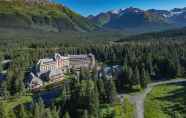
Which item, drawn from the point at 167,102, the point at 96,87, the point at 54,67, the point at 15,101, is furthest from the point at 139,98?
the point at 54,67

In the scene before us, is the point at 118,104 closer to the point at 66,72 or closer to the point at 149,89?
the point at 149,89

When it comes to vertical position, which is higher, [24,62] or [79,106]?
[24,62]

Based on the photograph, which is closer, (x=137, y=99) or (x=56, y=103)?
(x=56, y=103)

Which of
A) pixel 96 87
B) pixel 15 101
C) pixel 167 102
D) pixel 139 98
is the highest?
pixel 96 87

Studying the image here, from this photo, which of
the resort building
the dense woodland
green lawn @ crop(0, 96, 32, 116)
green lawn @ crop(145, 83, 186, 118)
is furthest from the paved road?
the resort building

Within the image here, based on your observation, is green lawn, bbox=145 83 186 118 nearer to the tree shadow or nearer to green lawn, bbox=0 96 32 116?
the tree shadow

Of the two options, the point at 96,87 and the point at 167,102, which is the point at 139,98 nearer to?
the point at 167,102

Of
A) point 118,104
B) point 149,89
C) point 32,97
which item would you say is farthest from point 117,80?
point 32,97

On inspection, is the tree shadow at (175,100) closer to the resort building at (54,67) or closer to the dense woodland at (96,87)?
the dense woodland at (96,87)
